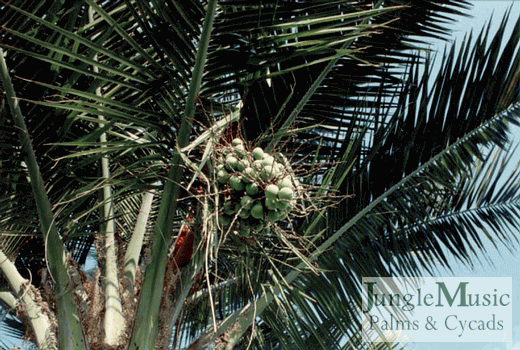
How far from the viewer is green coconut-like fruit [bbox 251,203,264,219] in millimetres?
2143

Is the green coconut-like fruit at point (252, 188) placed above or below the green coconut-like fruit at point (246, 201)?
above

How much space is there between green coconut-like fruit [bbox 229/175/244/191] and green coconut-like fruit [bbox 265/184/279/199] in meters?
0.10

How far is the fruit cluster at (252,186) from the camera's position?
2127 millimetres

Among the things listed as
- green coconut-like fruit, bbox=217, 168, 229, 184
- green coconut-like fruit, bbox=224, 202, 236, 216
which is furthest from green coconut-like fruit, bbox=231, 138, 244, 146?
green coconut-like fruit, bbox=224, 202, 236, 216

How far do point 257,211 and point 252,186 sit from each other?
90 mm

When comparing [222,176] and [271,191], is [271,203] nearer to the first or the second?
[271,191]

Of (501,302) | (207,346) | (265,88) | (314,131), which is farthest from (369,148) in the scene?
(501,302)

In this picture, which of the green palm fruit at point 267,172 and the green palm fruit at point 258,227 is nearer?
the green palm fruit at point 267,172

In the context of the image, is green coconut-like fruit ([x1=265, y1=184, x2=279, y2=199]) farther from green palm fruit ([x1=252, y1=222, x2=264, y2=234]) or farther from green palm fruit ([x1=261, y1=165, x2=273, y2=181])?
green palm fruit ([x1=252, y1=222, x2=264, y2=234])

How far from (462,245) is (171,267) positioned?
5.76 ft

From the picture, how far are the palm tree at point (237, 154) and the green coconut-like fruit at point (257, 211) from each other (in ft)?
0.09

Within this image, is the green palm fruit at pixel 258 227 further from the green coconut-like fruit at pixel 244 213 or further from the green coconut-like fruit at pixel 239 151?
the green coconut-like fruit at pixel 239 151

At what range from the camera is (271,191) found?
6.91 feet

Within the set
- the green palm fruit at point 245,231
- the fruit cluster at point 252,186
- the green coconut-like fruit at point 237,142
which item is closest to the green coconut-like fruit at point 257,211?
the fruit cluster at point 252,186
